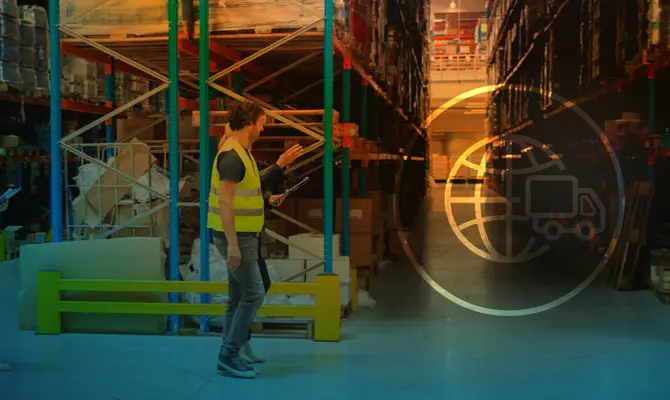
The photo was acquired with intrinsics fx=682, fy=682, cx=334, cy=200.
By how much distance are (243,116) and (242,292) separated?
106 cm

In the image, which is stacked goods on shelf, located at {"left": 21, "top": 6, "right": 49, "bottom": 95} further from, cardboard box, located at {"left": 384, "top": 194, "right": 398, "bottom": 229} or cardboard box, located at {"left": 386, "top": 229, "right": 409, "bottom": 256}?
cardboard box, located at {"left": 386, "top": 229, "right": 409, "bottom": 256}

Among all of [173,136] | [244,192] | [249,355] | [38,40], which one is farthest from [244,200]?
[38,40]

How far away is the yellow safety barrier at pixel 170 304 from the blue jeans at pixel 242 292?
80 cm

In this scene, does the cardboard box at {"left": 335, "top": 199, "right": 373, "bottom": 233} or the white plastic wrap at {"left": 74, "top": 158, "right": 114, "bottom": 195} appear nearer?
the white plastic wrap at {"left": 74, "top": 158, "right": 114, "bottom": 195}

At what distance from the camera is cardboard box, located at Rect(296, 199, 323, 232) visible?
7.20 meters

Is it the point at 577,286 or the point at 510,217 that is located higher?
the point at 510,217

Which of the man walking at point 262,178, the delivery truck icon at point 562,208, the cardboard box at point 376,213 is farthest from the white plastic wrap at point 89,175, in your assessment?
the delivery truck icon at point 562,208

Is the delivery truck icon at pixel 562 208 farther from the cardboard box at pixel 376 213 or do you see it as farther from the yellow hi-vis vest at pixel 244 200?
the yellow hi-vis vest at pixel 244 200

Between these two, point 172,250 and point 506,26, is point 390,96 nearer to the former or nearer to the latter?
point 172,250

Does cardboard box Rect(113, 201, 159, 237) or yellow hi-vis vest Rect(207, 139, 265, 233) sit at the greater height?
yellow hi-vis vest Rect(207, 139, 265, 233)

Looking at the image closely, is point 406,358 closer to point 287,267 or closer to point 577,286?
point 287,267

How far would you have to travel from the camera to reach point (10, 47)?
9.39 metres

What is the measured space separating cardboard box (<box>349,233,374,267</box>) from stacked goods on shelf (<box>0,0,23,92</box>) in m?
5.37

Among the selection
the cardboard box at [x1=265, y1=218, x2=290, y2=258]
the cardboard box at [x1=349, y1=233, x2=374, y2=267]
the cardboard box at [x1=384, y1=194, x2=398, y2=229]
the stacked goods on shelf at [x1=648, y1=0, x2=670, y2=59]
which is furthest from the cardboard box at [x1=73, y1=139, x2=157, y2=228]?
the stacked goods on shelf at [x1=648, y1=0, x2=670, y2=59]
